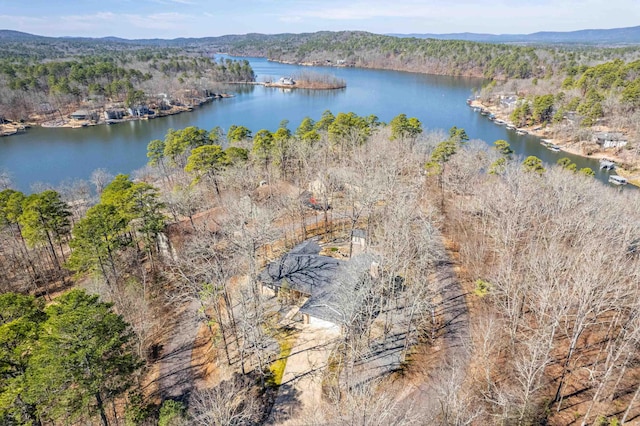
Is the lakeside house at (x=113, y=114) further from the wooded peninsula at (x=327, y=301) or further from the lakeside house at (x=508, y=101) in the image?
the lakeside house at (x=508, y=101)

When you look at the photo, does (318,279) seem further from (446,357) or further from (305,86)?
(305,86)

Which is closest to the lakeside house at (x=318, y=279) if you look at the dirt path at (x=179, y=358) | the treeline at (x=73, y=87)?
the dirt path at (x=179, y=358)

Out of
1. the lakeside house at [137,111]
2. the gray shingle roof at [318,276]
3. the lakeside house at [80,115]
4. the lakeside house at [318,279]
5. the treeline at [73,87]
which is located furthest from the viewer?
the lakeside house at [137,111]

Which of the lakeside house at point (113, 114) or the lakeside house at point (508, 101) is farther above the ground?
the lakeside house at point (508, 101)

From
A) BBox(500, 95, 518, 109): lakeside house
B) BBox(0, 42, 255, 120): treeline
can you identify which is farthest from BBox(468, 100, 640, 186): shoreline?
BBox(0, 42, 255, 120): treeline

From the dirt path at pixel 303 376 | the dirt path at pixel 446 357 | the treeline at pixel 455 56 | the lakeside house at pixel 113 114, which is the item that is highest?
the treeline at pixel 455 56

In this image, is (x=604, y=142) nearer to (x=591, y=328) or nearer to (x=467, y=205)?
(x=467, y=205)

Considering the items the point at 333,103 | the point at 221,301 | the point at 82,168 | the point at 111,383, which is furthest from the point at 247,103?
the point at 111,383

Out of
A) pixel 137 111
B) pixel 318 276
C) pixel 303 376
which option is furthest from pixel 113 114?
pixel 303 376
